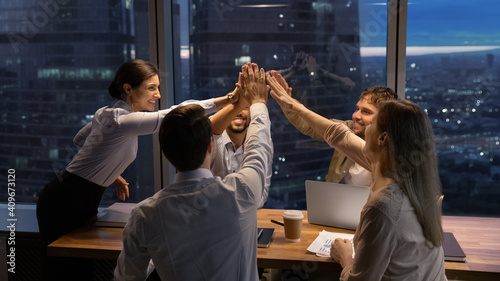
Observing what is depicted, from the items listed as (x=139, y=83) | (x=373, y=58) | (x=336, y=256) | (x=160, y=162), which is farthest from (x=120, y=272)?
(x=373, y=58)

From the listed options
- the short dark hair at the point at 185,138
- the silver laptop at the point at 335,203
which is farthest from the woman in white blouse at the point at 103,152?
the short dark hair at the point at 185,138

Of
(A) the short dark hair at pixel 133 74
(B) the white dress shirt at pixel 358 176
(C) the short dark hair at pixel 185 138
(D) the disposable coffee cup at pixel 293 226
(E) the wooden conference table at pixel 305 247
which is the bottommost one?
(E) the wooden conference table at pixel 305 247

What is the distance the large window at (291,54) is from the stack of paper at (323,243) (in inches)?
45.9

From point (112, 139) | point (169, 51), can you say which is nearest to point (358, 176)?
point (112, 139)

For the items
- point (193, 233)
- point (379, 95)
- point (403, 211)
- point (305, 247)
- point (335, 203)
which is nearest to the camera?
point (193, 233)

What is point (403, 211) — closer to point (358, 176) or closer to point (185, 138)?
point (185, 138)

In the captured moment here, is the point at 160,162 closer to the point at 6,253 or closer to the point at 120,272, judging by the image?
the point at 6,253

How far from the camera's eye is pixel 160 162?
3232mm

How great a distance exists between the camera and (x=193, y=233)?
1347mm

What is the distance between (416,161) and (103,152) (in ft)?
5.32

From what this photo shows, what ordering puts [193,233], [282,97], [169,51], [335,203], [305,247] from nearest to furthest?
[193,233] < [305,247] < [335,203] < [282,97] < [169,51]

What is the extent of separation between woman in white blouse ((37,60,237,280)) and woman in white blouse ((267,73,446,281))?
1.02 meters

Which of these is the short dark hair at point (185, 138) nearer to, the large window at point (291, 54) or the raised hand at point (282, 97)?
the raised hand at point (282, 97)

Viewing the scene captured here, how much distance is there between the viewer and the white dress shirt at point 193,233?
1.35 m
